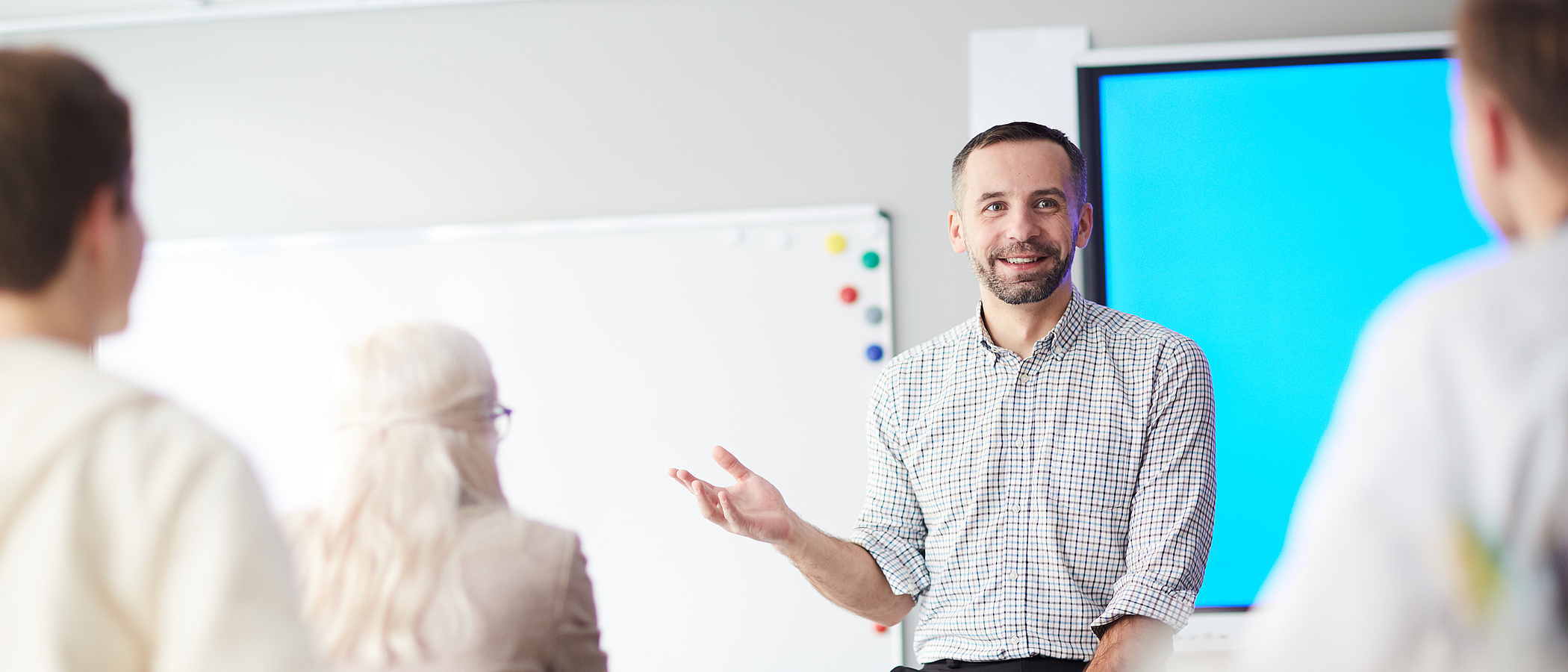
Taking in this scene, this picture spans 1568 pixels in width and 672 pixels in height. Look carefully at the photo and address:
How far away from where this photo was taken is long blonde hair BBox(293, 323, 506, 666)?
47.2 inches

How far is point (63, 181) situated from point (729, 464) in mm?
1075

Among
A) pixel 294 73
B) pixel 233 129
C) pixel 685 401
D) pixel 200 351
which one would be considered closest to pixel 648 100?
pixel 685 401

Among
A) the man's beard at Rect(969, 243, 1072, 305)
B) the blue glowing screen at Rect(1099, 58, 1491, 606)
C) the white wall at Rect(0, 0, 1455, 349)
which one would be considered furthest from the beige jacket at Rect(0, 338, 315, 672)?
the blue glowing screen at Rect(1099, 58, 1491, 606)

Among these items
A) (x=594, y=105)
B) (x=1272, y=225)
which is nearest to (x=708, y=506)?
(x=594, y=105)

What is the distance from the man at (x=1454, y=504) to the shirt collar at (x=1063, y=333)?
Answer: 1200 mm

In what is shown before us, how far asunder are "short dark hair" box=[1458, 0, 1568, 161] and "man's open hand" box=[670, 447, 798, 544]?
1106mm

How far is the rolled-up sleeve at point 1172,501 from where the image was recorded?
1617mm

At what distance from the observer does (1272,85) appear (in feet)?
8.20

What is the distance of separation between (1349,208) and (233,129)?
113 inches

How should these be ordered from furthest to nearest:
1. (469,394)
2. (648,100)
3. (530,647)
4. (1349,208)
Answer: (648,100) → (1349,208) → (469,394) → (530,647)

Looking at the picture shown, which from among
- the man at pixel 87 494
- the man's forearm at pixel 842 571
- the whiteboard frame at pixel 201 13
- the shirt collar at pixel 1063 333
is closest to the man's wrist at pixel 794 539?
the man's forearm at pixel 842 571

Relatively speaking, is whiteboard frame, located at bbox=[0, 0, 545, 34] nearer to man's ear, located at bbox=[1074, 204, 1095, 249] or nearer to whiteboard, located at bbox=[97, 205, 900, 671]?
whiteboard, located at bbox=[97, 205, 900, 671]

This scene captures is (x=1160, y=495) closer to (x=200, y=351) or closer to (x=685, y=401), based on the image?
(x=685, y=401)

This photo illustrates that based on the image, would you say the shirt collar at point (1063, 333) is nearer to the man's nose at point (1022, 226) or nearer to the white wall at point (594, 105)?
the man's nose at point (1022, 226)
